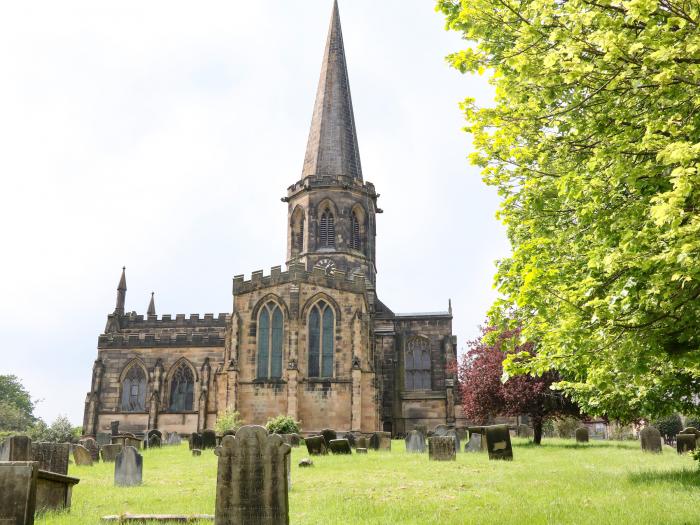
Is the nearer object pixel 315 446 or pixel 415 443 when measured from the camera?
pixel 315 446

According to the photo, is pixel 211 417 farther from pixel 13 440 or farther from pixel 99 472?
pixel 13 440

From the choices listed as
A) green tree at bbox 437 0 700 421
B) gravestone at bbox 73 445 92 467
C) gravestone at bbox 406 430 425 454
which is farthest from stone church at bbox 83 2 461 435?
green tree at bbox 437 0 700 421

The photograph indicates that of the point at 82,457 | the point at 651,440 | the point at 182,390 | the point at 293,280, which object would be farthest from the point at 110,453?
the point at 182,390

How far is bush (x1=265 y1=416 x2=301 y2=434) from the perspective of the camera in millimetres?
26484

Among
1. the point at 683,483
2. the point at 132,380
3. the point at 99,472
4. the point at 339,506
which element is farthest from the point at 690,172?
the point at 132,380

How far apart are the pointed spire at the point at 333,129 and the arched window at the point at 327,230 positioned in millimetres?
2591

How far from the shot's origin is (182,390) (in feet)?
123

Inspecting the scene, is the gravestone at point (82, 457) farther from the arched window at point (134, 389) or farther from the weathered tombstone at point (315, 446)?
the arched window at point (134, 389)

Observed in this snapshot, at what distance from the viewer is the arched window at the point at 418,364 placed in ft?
124

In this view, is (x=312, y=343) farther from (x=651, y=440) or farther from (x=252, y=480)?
(x=252, y=480)

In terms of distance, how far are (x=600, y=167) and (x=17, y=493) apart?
749 centimetres

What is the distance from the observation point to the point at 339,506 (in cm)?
873

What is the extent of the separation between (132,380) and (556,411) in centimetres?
2433

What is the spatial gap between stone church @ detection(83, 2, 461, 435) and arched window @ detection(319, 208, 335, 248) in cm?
6
